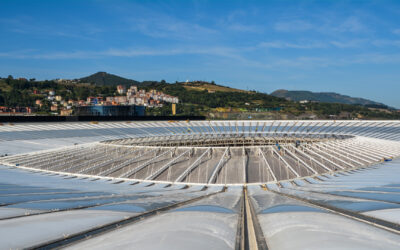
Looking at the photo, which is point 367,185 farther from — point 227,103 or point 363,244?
point 227,103

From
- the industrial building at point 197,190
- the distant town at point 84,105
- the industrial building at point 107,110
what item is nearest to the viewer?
the industrial building at point 197,190

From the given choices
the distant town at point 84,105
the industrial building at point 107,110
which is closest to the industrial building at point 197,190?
the industrial building at point 107,110

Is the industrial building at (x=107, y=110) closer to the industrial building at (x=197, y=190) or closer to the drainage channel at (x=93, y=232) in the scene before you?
the industrial building at (x=197, y=190)

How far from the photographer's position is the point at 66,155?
30125 mm

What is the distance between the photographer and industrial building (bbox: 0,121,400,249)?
665 centimetres

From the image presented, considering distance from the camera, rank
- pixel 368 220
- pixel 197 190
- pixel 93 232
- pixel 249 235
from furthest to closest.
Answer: pixel 197 190, pixel 368 220, pixel 93 232, pixel 249 235

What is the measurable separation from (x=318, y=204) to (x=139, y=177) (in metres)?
15.5

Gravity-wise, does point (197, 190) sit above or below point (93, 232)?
below

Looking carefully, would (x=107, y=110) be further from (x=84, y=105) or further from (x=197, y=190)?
(x=197, y=190)

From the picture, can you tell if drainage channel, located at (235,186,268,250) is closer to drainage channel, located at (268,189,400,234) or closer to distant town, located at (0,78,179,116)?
drainage channel, located at (268,189,400,234)

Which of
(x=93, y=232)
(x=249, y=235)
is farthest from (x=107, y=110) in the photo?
(x=249, y=235)

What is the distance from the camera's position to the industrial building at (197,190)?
6.65 meters

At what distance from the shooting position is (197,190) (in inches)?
711

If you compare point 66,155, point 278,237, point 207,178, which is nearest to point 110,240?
point 278,237
